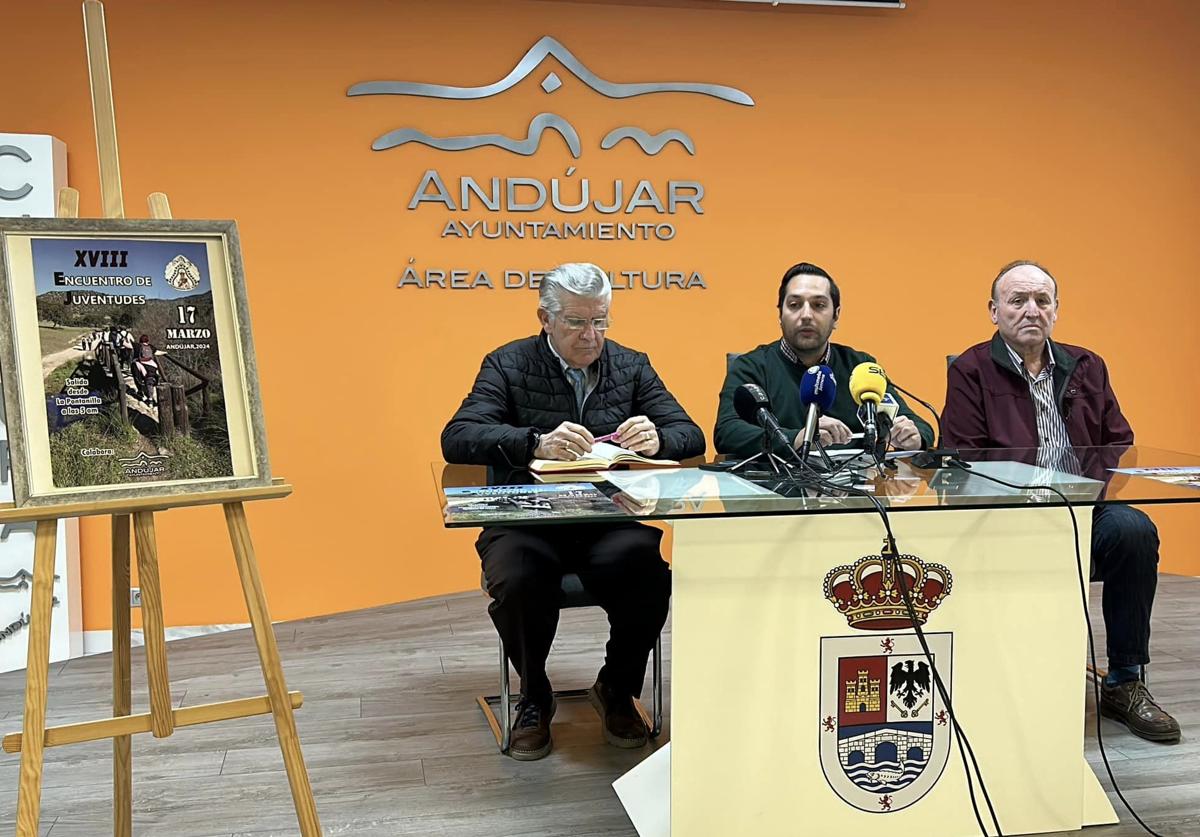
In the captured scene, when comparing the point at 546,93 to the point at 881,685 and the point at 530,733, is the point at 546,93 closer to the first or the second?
the point at 530,733

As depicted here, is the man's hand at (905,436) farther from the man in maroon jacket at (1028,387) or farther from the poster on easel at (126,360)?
the poster on easel at (126,360)

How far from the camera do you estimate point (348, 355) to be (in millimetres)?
4359

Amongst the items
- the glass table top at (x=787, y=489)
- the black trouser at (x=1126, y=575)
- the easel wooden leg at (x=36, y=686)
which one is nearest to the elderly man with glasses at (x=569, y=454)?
the glass table top at (x=787, y=489)

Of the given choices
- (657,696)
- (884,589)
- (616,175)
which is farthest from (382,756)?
(616,175)

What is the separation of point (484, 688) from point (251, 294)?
184 centimetres

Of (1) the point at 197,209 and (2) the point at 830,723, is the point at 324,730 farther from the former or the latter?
(1) the point at 197,209

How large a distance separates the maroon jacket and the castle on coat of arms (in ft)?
4.05

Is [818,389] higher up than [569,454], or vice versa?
[818,389]

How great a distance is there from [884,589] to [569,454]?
0.86 meters

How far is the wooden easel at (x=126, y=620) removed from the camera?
6.30 ft

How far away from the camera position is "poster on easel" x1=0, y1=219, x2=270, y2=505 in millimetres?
1967

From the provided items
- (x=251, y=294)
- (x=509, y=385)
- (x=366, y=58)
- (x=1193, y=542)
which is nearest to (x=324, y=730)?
(x=509, y=385)

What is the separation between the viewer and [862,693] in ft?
7.47

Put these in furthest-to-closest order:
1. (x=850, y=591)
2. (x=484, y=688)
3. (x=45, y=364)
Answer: (x=484, y=688), (x=850, y=591), (x=45, y=364)
